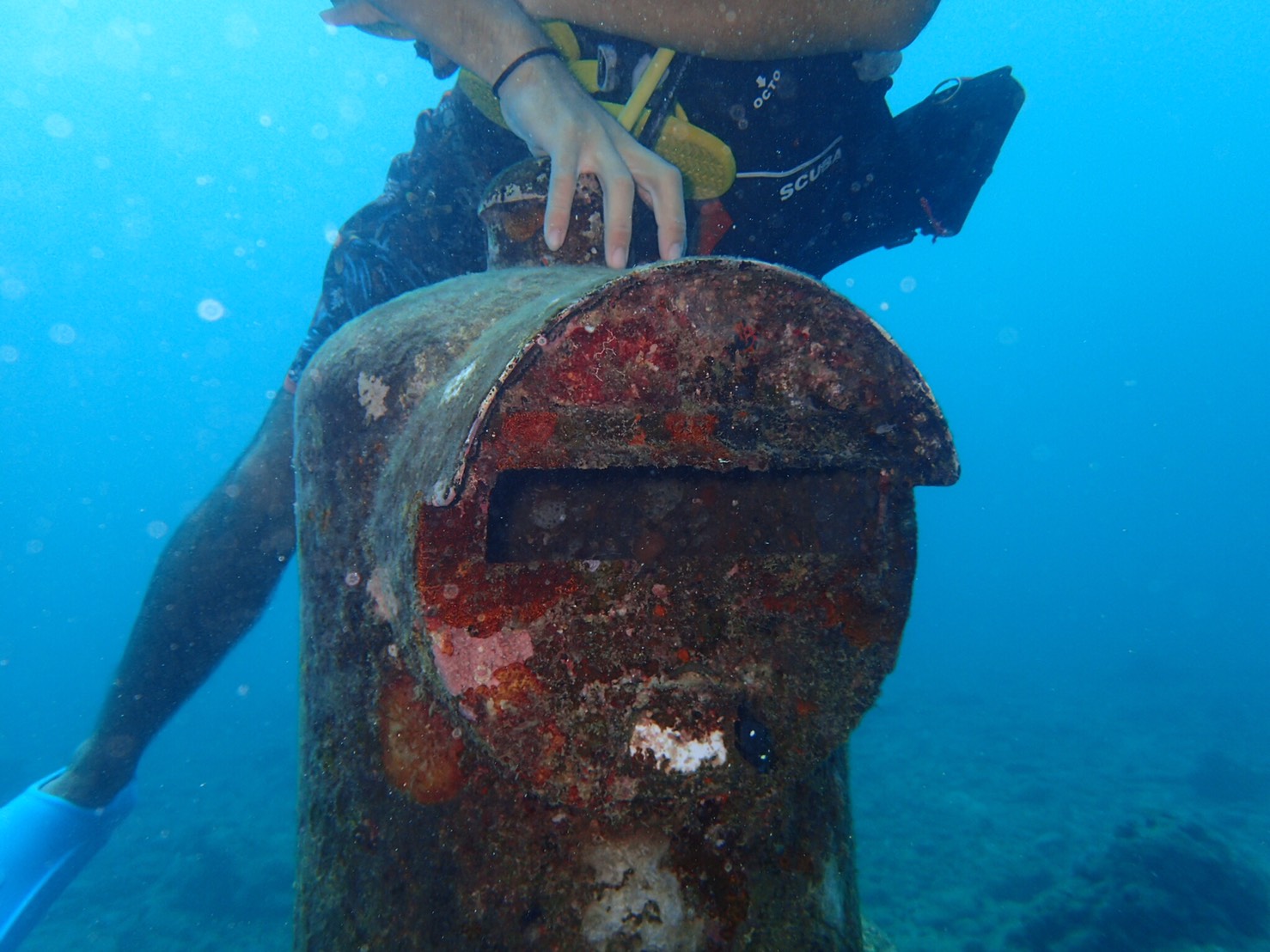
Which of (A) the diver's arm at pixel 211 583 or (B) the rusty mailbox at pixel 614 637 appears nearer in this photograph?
(B) the rusty mailbox at pixel 614 637

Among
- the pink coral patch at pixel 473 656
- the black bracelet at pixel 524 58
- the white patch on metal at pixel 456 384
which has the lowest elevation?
the pink coral patch at pixel 473 656

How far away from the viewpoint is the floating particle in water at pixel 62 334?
301 ft

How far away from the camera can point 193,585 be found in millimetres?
2791

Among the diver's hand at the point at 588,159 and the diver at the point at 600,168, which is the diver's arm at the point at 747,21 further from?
the diver's hand at the point at 588,159

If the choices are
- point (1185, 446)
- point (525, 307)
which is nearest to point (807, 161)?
point (525, 307)

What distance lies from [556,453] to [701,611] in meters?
0.42

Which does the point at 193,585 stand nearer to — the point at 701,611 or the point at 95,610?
the point at 701,611

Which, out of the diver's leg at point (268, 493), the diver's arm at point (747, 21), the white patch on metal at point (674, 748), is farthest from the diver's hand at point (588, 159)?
the white patch on metal at point (674, 748)

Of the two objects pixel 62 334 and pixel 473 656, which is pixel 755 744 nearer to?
pixel 473 656

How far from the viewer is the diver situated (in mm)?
2094

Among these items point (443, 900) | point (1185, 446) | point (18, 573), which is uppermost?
point (1185, 446)

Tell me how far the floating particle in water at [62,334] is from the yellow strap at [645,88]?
121213 millimetres

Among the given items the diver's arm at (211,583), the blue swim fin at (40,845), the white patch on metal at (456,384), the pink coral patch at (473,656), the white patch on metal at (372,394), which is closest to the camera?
the pink coral patch at (473,656)

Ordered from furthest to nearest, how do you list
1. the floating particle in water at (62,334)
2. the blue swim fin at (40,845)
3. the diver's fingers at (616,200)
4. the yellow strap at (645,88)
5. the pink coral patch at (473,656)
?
the floating particle in water at (62,334) < the blue swim fin at (40,845) < the yellow strap at (645,88) < the diver's fingers at (616,200) < the pink coral patch at (473,656)
